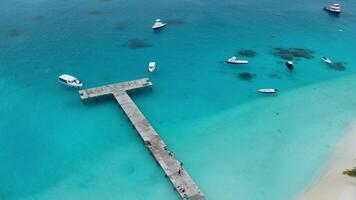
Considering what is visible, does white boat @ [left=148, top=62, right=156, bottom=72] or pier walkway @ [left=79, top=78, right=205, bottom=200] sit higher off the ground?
white boat @ [left=148, top=62, right=156, bottom=72]

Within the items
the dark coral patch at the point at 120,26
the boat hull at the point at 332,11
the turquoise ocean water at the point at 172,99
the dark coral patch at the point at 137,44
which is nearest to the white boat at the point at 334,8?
the boat hull at the point at 332,11

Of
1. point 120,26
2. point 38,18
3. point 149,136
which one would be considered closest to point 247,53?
point 120,26

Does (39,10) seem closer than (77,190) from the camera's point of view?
No

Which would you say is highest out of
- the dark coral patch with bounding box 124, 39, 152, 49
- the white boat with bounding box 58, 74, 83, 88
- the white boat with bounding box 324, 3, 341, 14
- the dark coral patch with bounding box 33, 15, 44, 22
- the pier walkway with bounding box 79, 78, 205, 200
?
the dark coral patch with bounding box 33, 15, 44, 22

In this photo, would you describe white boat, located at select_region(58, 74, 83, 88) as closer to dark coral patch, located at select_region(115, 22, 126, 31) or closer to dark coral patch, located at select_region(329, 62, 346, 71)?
dark coral patch, located at select_region(115, 22, 126, 31)

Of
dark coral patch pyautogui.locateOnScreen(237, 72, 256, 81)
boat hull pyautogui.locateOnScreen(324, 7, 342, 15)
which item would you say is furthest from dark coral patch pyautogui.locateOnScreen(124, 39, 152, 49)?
boat hull pyautogui.locateOnScreen(324, 7, 342, 15)

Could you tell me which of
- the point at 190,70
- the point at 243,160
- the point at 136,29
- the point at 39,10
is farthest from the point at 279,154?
the point at 39,10

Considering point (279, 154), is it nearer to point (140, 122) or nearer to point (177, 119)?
point (177, 119)

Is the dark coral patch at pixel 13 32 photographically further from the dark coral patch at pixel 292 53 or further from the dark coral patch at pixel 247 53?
the dark coral patch at pixel 292 53
